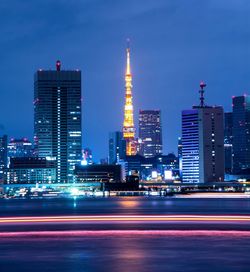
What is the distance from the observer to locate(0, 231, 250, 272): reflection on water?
2630cm

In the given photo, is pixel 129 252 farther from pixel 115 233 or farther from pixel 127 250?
pixel 115 233

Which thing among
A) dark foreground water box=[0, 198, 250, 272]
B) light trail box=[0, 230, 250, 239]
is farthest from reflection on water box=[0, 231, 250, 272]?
light trail box=[0, 230, 250, 239]

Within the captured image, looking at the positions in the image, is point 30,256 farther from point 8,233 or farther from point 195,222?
point 195,222

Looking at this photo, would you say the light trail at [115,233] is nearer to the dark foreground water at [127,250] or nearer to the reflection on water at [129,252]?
the dark foreground water at [127,250]

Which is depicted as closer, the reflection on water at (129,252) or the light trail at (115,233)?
the reflection on water at (129,252)

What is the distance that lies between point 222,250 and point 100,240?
7.38 m

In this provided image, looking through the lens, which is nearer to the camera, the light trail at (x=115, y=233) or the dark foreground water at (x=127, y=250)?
the dark foreground water at (x=127, y=250)

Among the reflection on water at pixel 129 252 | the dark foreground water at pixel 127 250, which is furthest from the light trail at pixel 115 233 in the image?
the reflection on water at pixel 129 252

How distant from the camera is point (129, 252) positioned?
30.5 metres

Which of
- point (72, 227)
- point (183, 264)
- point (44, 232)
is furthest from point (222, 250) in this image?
point (72, 227)

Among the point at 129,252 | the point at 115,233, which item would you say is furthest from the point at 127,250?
the point at 115,233

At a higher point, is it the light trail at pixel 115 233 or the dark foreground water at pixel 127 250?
the light trail at pixel 115 233

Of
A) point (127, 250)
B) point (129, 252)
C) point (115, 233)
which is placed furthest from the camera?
point (115, 233)

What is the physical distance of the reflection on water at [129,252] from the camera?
26297 mm
